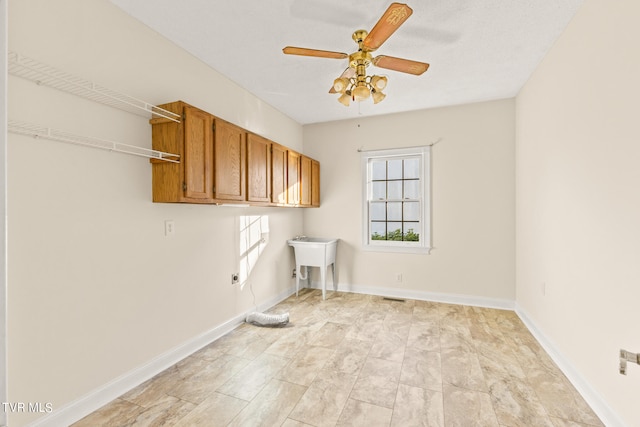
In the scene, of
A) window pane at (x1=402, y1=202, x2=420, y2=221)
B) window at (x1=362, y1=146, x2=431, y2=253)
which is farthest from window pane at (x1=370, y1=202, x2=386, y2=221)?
window pane at (x1=402, y1=202, x2=420, y2=221)

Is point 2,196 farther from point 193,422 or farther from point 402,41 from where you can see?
point 402,41

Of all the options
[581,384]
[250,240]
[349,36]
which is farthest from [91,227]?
[581,384]

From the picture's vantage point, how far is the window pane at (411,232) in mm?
4242

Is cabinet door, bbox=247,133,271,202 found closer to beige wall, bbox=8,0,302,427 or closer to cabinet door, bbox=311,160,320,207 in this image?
beige wall, bbox=8,0,302,427

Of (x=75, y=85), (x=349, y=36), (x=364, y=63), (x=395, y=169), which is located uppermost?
(x=349, y=36)

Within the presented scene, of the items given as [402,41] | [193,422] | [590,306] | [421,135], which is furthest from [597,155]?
[193,422]

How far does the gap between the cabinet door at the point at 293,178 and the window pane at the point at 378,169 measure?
3.99 ft

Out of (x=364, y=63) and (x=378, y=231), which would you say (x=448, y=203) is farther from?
(x=364, y=63)

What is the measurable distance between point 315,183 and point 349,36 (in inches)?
92.8

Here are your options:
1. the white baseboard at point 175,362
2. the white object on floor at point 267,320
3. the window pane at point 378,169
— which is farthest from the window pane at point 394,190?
the white object on floor at point 267,320

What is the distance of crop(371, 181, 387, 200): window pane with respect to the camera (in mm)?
4430

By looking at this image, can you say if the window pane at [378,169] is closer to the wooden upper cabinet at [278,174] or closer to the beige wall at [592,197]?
the wooden upper cabinet at [278,174]

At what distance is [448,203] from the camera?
4.00 m

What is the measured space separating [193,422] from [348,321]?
1929 mm
